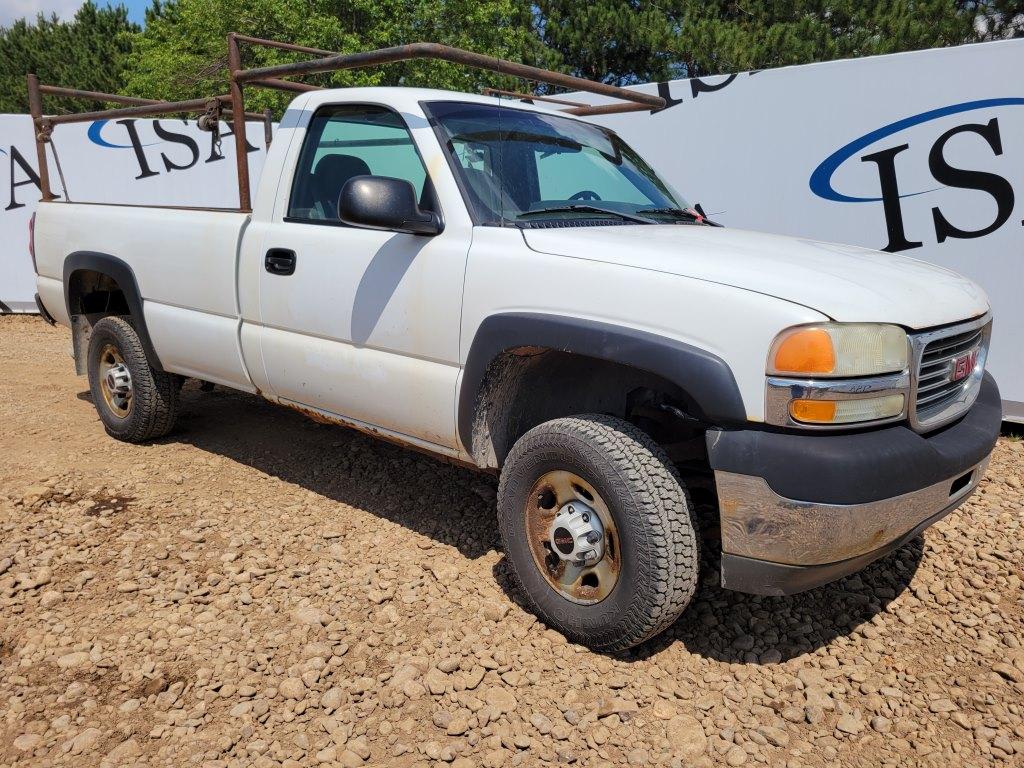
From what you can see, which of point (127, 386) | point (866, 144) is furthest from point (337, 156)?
point (866, 144)

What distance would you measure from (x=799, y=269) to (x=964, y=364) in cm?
79

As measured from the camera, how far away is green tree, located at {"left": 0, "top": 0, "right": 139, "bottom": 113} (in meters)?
31.3

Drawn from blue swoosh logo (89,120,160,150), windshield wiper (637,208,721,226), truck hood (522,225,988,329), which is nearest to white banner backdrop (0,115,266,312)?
blue swoosh logo (89,120,160,150)

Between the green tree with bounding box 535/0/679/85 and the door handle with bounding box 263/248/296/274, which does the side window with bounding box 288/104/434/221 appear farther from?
the green tree with bounding box 535/0/679/85

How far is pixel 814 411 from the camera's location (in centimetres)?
239

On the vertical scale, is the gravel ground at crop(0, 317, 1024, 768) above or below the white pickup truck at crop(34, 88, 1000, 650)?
below

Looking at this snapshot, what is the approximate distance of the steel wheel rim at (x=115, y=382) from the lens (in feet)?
16.2

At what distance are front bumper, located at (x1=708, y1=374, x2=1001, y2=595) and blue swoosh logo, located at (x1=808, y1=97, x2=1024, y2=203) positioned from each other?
3767 mm

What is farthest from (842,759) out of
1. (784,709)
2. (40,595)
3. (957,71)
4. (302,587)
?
(957,71)

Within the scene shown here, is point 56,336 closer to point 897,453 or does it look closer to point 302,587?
point 302,587

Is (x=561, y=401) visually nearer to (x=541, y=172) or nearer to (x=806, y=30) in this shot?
(x=541, y=172)

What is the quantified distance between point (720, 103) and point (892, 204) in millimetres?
1504

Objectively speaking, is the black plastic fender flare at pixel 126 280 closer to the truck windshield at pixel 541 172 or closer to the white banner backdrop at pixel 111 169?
the truck windshield at pixel 541 172

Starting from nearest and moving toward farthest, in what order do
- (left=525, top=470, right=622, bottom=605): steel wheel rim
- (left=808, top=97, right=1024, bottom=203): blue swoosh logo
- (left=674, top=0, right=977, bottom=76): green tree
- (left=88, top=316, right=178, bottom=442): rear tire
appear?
(left=525, top=470, right=622, bottom=605): steel wheel rim, (left=88, top=316, right=178, bottom=442): rear tire, (left=808, top=97, right=1024, bottom=203): blue swoosh logo, (left=674, top=0, right=977, bottom=76): green tree
